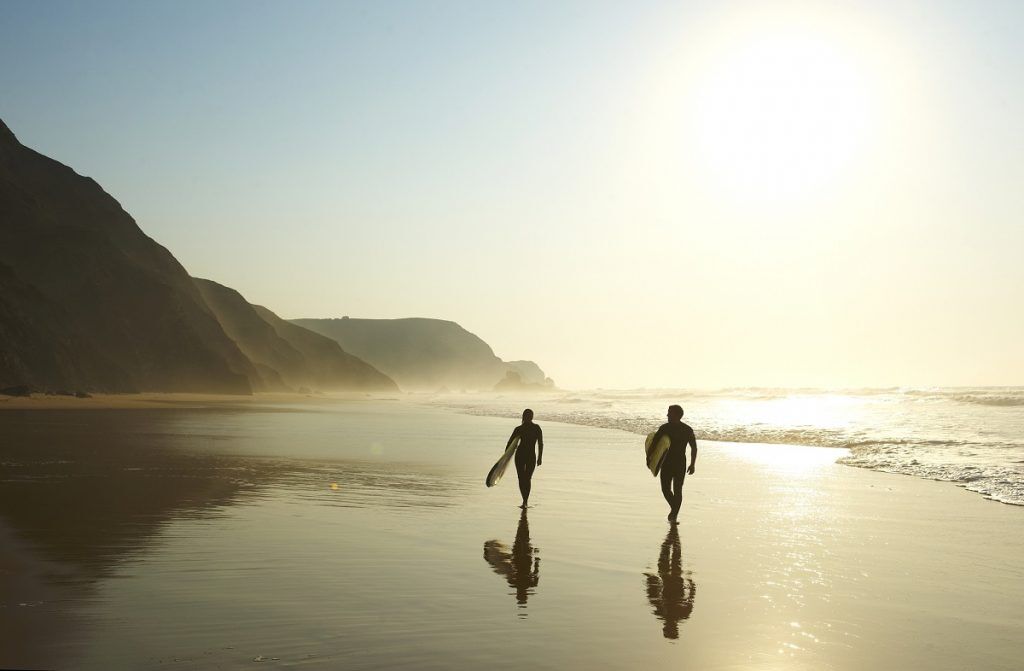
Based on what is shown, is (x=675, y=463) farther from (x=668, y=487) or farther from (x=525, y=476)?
(x=525, y=476)

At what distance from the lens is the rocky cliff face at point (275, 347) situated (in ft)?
415

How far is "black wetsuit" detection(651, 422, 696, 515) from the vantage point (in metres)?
13.3

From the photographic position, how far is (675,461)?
1390 centimetres

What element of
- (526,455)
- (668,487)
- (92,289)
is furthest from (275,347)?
(668,487)

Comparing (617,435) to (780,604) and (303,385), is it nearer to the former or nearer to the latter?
(780,604)

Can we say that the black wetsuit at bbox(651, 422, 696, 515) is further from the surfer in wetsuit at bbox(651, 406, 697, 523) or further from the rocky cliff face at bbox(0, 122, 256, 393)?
the rocky cliff face at bbox(0, 122, 256, 393)

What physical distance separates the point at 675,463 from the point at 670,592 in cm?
574

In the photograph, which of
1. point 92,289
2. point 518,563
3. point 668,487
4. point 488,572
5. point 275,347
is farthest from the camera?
point 275,347

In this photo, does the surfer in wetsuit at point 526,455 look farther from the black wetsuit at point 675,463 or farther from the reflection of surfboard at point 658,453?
the black wetsuit at point 675,463

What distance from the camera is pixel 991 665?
6195 millimetres

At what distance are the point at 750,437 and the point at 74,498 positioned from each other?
92.0ft

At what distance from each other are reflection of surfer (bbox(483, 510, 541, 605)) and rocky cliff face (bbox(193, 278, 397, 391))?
100633 mm

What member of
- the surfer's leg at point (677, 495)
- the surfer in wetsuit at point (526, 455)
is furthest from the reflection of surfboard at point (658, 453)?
the surfer in wetsuit at point (526, 455)

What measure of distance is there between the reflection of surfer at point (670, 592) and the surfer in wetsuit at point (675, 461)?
2.70 metres
